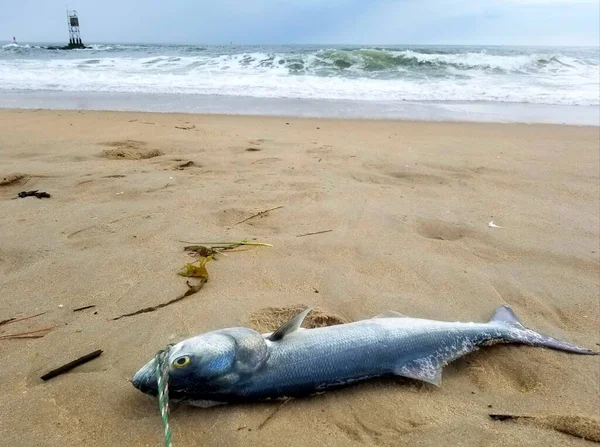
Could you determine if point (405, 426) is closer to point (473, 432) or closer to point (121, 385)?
point (473, 432)

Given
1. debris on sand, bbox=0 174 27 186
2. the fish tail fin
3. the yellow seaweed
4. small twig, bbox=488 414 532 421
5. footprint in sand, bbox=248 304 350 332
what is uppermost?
debris on sand, bbox=0 174 27 186

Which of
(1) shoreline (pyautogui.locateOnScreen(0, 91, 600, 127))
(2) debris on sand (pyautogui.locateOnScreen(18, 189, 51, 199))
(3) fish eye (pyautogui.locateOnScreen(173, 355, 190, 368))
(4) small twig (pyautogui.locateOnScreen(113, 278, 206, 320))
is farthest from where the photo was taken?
(1) shoreline (pyautogui.locateOnScreen(0, 91, 600, 127))

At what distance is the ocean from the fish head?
9405mm

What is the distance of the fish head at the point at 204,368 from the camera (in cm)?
201

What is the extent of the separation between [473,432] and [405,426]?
0.29 meters

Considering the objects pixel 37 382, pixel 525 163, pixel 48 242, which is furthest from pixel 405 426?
pixel 525 163

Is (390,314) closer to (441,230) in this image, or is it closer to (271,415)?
(271,415)

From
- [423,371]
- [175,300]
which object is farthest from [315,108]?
[423,371]

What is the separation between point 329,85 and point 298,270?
1417cm

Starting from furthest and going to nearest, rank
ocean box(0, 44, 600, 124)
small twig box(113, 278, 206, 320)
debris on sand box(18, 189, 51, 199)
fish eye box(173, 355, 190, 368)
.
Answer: ocean box(0, 44, 600, 124), debris on sand box(18, 189, 51, 199), small twig box(113, 278, 206, 320), fish eye box(173, 355, 190, 368)

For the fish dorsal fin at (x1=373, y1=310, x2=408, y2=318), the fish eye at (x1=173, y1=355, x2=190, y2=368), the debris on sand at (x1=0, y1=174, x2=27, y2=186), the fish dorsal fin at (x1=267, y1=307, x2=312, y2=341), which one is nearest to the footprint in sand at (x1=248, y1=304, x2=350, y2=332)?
the fish dorsal fin at (x1=373, y1=310, x2=408, y2=318)

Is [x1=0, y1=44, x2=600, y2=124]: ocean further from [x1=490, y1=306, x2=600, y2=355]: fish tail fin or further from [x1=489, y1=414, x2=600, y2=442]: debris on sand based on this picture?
[x1=489, y1=414, x2=600, y2=442]: debris on sand

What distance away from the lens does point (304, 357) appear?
2188mm

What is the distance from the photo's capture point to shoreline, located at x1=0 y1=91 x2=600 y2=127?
10.8 metres
